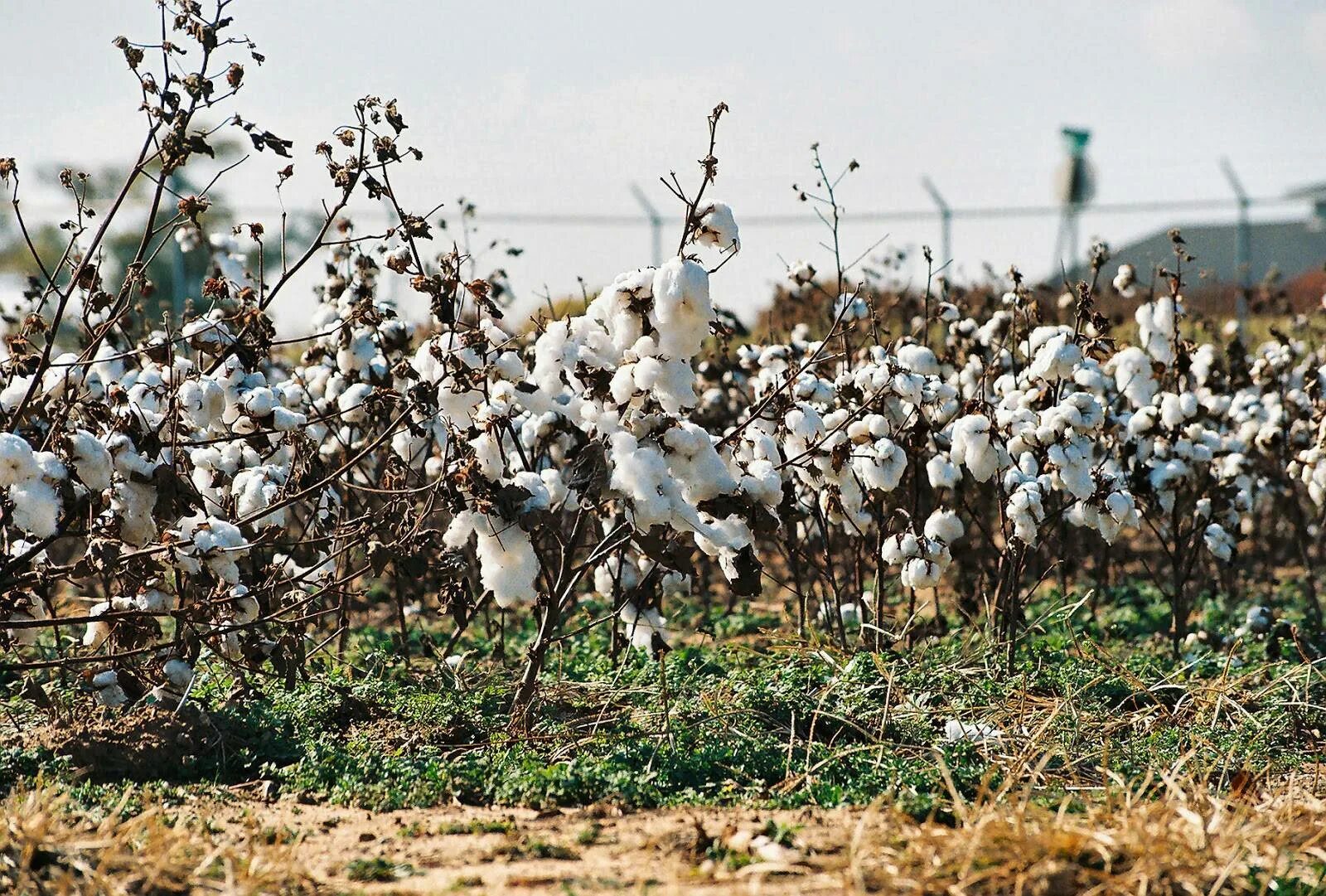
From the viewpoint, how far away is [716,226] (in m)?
4.03

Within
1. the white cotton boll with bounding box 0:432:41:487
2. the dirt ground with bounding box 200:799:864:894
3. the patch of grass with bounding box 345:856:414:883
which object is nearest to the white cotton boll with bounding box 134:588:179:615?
the dirt ground with bounding box 200:799:864:894

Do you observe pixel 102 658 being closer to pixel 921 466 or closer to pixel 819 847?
pixel 819 847

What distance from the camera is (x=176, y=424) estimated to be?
4605mm

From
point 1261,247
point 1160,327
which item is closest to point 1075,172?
point 1261,247

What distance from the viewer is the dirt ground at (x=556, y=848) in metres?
3.20

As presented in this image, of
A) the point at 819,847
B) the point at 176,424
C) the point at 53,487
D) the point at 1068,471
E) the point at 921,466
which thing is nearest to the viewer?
the point at 819,847

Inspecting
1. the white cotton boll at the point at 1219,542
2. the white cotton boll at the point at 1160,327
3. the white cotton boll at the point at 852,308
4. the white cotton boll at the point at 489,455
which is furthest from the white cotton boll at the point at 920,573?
the white cotton boll at the point at 1160,327

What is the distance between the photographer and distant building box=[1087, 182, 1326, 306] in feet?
53.7

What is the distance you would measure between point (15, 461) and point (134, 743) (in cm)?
107

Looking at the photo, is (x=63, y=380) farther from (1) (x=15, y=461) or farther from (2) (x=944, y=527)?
(2) (x=944, y=527)

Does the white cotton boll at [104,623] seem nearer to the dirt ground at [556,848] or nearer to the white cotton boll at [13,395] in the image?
the white cotton boll at [13,395]

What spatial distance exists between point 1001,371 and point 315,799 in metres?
3.55

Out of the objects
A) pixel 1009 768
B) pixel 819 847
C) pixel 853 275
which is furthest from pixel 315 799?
pixel 853 275

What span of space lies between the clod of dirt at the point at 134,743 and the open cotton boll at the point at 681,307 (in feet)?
6.03
